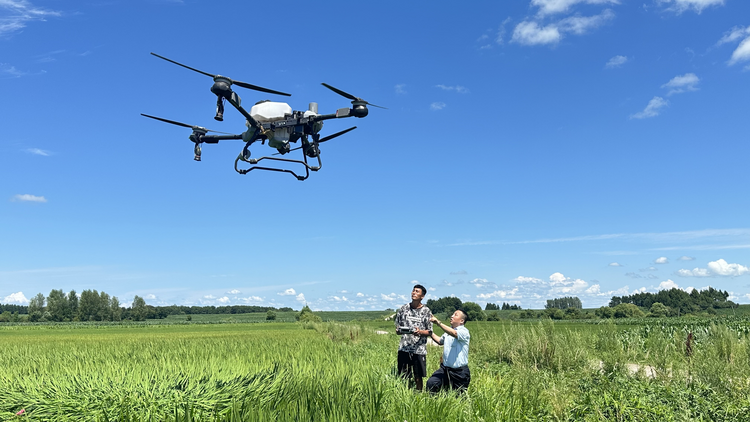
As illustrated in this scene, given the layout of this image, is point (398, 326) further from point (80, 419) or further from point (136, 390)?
point (80, 419)

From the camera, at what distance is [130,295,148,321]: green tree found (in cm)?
14199

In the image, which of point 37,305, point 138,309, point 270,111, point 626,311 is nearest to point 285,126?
point 270,111

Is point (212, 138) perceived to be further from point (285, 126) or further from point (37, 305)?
point (37, 305)

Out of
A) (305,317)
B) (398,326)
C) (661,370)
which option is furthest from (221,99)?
(305,317)

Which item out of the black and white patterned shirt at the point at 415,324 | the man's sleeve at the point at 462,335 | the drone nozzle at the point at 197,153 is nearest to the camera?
the man's sleeve at the point at 462,335

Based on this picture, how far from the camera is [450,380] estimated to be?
722cm

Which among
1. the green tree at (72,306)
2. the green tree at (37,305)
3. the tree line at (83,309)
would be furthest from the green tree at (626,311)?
the green tree at (37,305)

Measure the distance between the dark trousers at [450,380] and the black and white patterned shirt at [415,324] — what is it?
1010mm

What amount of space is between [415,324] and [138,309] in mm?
157758

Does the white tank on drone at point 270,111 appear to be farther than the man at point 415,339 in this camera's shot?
Yes

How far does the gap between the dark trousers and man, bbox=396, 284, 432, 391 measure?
100 centimetres

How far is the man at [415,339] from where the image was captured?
837cm

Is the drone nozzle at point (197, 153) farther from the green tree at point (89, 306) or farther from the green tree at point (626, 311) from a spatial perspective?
the green tree at point (89, 306)

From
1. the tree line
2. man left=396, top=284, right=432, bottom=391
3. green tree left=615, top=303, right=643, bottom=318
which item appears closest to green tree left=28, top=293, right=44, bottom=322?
the tree line
